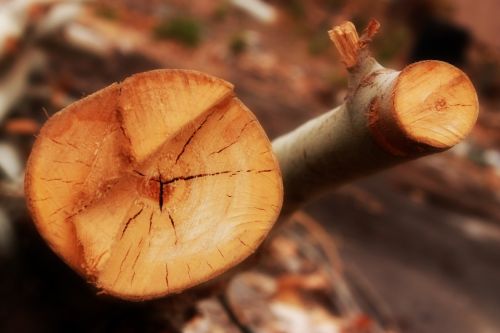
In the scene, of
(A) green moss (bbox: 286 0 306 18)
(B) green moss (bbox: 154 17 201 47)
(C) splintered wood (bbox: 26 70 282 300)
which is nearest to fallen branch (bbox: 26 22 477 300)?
(C) splintered wood (bbox: 26 70 282 300)

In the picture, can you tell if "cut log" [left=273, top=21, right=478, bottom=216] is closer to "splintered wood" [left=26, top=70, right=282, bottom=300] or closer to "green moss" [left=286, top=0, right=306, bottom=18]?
"splintered wood" [left=26, top=70, right=282, bottom=300]

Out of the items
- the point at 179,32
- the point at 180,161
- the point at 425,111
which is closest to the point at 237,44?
the point at 179,32

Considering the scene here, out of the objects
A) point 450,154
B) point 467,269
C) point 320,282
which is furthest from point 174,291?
point 450,154

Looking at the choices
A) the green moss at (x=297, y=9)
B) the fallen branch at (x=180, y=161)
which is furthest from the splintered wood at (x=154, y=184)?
the green moss at (x=297, y=9)

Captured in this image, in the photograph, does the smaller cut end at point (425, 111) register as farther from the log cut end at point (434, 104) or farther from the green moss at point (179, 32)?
the green moss at point (179, 32)

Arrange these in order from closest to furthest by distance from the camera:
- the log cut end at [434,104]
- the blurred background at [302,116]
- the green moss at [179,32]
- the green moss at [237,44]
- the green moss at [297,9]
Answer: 1. the log cut end at [434,104]
2. the blurred background at [302,116]
3. the green moss at [179,32]
4. the green moss at [237,44]
5. the green moss at [297,9]

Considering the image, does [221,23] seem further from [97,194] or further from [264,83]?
[97,194]
